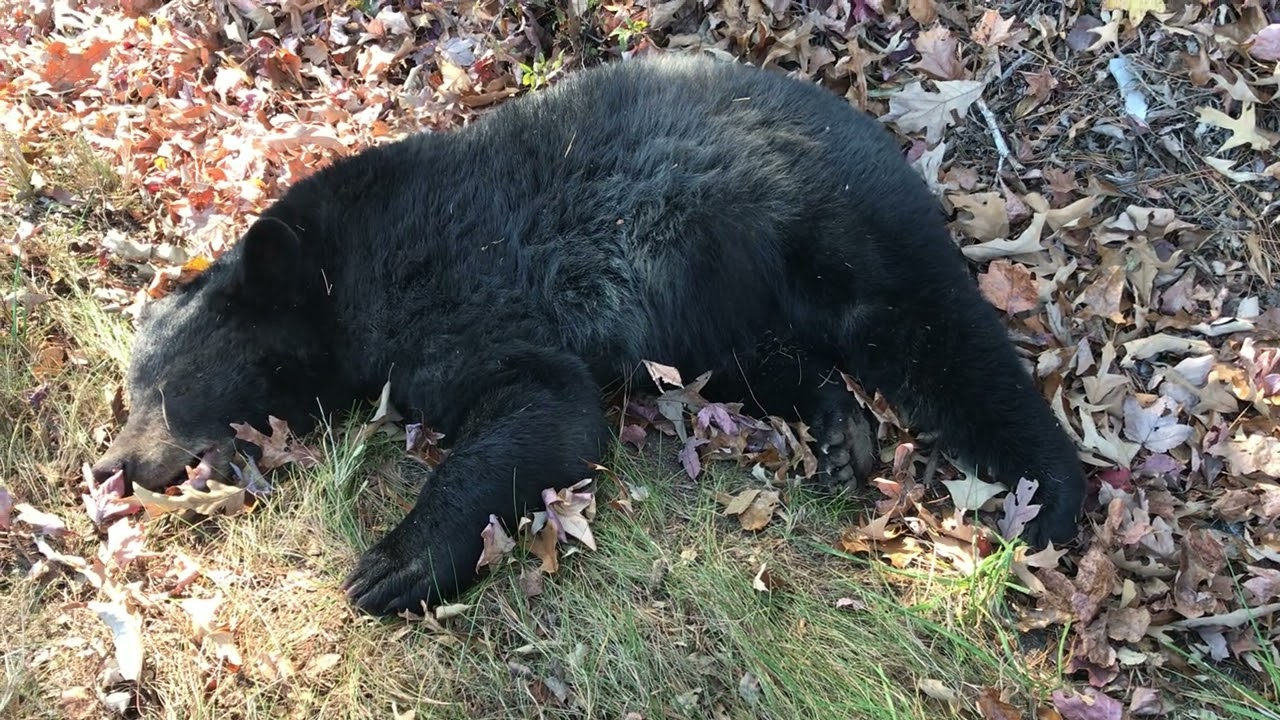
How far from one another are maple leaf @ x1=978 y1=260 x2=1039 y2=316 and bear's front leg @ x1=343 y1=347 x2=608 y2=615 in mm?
1991

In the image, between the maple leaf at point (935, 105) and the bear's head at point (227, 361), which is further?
the maple leaf at point (935, 105)

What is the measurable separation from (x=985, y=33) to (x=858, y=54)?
0.69m

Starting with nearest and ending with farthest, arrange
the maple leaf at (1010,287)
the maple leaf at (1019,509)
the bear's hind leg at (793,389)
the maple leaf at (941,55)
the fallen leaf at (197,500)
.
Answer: the maple leaf at (1019,509) → the fallen leaf at (197,500) → the bear's hind leg at (793,389) → the maple leaf at (1010,287) → the maple leaf at (941,55)

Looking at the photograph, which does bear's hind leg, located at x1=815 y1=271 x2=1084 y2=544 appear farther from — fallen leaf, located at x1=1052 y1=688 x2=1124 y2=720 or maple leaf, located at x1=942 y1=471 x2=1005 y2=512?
fallen leaf, located at x1=1052 y1=688 x2=1124 y2=720

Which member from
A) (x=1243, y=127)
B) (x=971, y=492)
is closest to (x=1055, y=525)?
(x=971, y=492)

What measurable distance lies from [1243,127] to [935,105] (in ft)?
4.72

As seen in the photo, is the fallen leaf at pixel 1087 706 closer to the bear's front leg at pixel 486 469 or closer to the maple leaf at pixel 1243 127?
the bear's front leg at pixel 486 469

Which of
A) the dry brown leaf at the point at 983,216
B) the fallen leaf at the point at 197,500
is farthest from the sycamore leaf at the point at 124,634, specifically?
the dry brown leaf at the point at 983,216

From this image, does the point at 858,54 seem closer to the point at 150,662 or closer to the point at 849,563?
the point at 849,563

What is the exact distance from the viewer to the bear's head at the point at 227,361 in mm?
3891

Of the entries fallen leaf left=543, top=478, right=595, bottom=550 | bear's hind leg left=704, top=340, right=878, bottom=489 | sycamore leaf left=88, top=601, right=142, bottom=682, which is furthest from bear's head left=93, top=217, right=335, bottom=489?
bear's hind leg left=704, top=340, right=878, bottom=489

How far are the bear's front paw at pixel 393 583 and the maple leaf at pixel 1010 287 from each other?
2.83 meters

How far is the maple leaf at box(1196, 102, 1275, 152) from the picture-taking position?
4.11m

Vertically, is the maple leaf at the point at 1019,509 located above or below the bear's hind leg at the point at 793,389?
Answer: below
